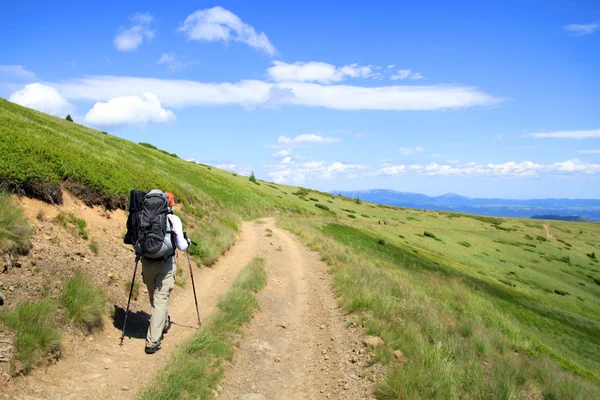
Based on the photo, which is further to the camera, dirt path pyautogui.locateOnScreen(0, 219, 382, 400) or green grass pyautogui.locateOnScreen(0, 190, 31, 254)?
green grass pyautogui.locateOnScreen(0, 190, 31, 254)

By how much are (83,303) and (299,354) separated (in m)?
5.81

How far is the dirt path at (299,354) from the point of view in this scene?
8.38m

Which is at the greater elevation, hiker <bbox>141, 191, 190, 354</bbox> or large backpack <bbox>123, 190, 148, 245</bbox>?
large backpack <bbox>123, 190, 148, 245</bbox>

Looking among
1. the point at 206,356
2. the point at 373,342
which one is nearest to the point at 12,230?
the point at 206,356

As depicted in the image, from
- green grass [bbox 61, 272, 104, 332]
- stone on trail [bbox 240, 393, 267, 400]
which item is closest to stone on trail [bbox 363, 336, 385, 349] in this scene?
stone on trail [bbox 240, 393, 267, 400]

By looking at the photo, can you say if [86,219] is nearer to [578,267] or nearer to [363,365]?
[363,365]

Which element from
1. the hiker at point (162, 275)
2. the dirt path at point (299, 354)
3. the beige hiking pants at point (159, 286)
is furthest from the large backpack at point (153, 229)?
the dirt path at point (299, 354)

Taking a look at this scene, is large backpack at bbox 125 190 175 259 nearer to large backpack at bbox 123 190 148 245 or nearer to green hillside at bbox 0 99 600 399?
large backpack at bbox 123 190 148 245

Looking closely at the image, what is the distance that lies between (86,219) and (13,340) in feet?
27.2

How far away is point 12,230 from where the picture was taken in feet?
30.8

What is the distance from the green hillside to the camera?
403 inches

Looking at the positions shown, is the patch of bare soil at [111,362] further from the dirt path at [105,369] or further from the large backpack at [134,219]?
the large backpack at [134,219]

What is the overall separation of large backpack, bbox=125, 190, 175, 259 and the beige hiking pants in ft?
1.12

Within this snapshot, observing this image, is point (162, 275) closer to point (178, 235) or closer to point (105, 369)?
point (178, 235)
